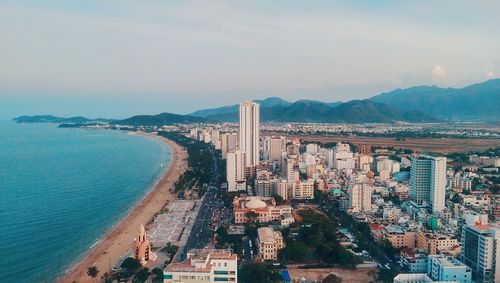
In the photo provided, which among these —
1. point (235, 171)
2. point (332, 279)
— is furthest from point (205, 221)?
point (332, 279)

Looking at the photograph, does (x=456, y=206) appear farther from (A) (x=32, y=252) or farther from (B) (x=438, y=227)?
(A) (x=32, y=252)

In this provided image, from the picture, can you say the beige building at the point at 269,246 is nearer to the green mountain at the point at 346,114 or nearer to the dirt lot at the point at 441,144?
the dirt lot at the point at 441,144

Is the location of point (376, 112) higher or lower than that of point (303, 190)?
higher

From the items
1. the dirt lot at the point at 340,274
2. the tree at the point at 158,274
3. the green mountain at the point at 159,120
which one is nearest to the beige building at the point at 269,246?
the dirt lot at the point at 340,274

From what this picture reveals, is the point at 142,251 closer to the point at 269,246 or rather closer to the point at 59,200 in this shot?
the point at 269,246

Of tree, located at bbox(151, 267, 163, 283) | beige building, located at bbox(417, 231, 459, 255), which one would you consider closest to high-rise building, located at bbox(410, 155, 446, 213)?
beige building, located at bbox(417, 231, 459, 255)

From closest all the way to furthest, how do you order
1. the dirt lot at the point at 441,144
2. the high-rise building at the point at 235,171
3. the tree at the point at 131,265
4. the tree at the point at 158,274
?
the tree at the point at 158,274 < the tree at the point at 131,265 < the high-rise building at the point at 235,171 < the dirt lot at the point at 441,144

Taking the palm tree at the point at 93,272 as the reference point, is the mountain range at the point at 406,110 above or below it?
above
